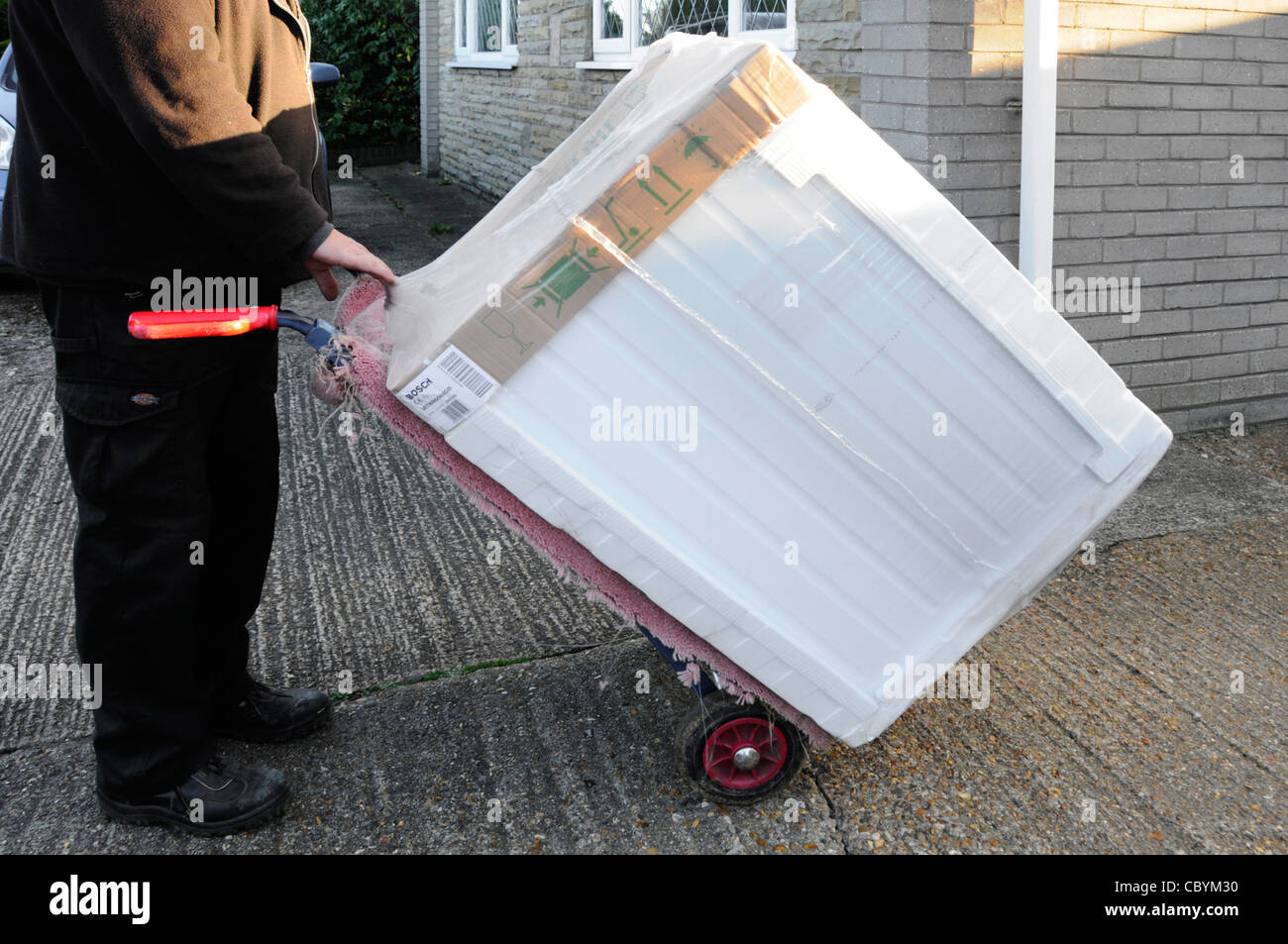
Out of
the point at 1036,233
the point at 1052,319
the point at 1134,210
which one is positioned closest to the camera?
the point at 1052,319

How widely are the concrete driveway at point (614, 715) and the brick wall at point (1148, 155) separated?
3.11ft

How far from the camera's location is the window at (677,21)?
17.8 ft

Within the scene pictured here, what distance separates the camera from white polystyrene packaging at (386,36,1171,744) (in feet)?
6.59

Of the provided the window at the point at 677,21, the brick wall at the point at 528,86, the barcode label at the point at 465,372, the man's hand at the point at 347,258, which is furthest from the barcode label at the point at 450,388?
the brick wall at the point at 528,86

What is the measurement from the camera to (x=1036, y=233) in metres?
4.23

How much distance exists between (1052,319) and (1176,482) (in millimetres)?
2566

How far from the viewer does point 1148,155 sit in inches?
182

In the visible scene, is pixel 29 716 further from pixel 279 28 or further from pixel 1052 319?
pixel 1052 319

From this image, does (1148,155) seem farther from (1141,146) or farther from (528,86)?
(528,86)

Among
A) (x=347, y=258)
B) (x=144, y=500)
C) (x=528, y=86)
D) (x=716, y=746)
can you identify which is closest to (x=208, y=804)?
(x=144, y=500)

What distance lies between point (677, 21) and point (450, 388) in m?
5.54

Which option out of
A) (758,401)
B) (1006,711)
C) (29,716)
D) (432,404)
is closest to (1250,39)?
(1006,711)

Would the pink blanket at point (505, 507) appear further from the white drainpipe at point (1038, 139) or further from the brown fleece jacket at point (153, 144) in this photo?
the white drainpipe at point (1038, 139)

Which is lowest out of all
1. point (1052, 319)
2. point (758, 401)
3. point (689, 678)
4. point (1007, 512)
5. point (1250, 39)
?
point (689, 678)
